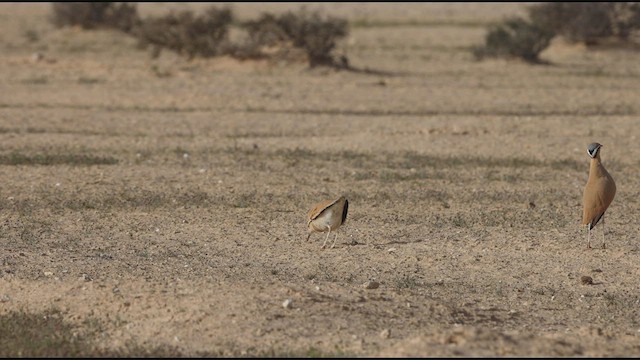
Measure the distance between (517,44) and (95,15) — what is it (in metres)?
12.9

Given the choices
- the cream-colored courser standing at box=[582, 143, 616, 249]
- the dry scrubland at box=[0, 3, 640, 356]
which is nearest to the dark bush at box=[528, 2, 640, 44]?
the dry scrubland at box=[0, 3, 640, 356]

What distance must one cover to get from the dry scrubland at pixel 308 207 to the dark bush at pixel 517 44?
2658mm

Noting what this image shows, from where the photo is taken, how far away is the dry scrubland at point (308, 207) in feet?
27.1

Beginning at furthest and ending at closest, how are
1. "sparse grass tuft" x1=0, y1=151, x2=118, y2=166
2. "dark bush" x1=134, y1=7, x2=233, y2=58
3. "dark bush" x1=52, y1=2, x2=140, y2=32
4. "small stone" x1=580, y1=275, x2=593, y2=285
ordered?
"dark bush" x1=52, y1=2, x2=140, y2=32
"dark bush" x1=134, y1=7, x2=233, y2=58
"sparse grass tuft" x1=0, y1=151, x2=118, y2=166
"small stone" x1=580, y1=275, x2=593, y2=285

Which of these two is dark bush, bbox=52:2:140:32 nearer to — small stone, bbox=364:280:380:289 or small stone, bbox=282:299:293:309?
small stone, bbox=364:280:380:289

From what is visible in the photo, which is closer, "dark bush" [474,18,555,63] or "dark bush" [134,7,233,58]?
"dark bush" [134,7,233,58]

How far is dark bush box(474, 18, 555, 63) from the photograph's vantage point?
101 feet

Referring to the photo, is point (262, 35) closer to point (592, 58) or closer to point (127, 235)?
point (592, 58)

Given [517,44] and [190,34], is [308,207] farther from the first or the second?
[517,44]

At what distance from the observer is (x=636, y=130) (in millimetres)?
19547

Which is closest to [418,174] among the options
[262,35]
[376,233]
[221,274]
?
[376,233]

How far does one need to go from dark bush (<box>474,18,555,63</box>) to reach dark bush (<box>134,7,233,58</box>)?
623 centimetres

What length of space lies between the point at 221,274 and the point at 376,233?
246cm

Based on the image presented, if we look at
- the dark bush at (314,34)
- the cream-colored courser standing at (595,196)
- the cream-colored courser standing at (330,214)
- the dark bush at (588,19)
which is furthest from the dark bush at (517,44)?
the cream-colored courser standing at (330,214)
